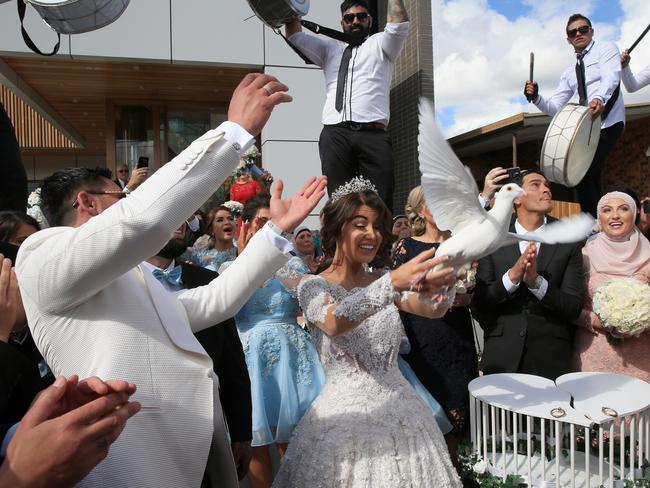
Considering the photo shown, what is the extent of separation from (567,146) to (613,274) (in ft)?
2.87

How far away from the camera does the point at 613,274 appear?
3035 mm

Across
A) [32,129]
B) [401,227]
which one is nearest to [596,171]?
[401,227]

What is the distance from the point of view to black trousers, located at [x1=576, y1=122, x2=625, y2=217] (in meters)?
4.70

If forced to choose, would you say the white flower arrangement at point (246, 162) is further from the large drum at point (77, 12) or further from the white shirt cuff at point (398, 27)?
the large drum at point (77, 12)

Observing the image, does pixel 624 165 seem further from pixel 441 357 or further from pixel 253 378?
pixel 253 378

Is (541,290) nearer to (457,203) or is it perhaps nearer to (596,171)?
(457,203)

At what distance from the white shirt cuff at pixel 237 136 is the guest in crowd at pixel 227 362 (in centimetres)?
110

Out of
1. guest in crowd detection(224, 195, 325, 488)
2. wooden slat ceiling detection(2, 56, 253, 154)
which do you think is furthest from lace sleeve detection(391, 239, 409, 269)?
wooden slat ceiling detection(2, 56, 253, 154)

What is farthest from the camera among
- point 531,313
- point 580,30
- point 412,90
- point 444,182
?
point 412,90

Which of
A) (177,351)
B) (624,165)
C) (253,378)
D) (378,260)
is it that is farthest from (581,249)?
(624,165)

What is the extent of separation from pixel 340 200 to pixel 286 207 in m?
0.80

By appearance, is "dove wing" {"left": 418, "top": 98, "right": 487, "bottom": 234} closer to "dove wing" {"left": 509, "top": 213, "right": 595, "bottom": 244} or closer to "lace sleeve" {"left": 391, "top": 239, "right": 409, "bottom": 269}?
"dove wing" {"left": 509, "top": 213, "right": 595, "bottom": 244}

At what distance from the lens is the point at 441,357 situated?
9.93 ft

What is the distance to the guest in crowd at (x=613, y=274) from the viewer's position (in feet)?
9.27
